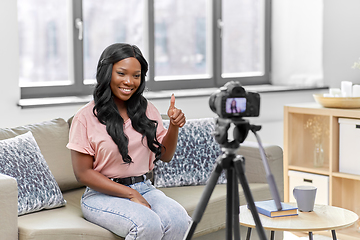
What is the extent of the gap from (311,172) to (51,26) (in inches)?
76.6

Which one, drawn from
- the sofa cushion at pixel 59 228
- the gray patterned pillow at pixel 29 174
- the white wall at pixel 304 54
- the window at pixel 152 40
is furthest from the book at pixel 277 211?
the window at pixel 152 40

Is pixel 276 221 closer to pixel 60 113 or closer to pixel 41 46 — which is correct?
pixel 60 113

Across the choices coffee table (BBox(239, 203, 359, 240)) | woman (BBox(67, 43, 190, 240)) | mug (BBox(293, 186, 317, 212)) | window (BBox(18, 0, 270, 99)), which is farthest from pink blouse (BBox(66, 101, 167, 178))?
window (BBox(18, 0, 270, 99))

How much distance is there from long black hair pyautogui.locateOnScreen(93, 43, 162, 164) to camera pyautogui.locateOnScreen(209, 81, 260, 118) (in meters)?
0.76

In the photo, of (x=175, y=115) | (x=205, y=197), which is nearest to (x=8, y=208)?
(x=175, y=115)

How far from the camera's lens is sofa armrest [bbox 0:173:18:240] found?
1.82 meters

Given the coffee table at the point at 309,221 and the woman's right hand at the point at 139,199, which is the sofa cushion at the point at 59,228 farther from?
the coffee table at the point at 309,221

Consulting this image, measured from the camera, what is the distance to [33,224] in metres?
1.96

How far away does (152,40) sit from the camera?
3.65 meters

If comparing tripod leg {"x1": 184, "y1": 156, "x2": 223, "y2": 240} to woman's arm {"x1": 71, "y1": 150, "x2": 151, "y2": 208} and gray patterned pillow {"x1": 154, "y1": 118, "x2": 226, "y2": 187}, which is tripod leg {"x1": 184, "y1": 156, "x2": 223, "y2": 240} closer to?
woman's arm {"x1": 71, "y1": 150, "x2": 151, "y2": 208}

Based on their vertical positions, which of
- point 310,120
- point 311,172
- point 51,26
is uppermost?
point 51,26

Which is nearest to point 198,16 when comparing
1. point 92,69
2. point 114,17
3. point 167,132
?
point 114,17

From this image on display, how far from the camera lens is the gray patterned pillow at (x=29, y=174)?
6.91 ft

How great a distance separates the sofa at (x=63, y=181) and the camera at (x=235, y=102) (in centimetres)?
84
